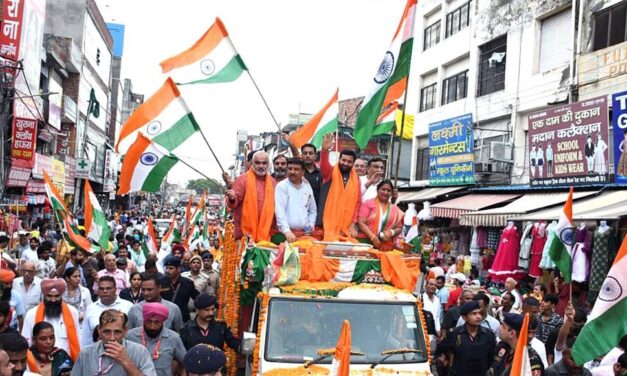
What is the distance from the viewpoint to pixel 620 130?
45.5ft

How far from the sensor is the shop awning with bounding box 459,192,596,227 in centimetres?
1561

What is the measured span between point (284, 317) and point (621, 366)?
8.82 ft

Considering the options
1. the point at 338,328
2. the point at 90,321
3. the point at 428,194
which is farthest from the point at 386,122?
Result: the point at 428,194

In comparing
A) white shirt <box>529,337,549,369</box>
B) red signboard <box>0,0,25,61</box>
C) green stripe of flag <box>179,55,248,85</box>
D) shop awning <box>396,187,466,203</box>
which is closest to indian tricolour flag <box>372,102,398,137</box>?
green stripe of flag <box>179,55,248,85</box>

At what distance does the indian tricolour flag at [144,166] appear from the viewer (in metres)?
9.18

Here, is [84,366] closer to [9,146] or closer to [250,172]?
[250,172]

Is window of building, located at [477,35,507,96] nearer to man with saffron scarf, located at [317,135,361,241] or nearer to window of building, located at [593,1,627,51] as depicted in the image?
window of building, located at [593,1,627,51]

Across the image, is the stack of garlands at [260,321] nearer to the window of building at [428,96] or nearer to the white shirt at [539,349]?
the white shirt at [539,349]

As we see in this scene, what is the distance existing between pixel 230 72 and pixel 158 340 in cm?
511

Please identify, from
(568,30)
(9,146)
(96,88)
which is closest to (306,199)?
(568,30)

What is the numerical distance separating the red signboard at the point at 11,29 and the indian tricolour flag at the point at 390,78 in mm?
Result: 16722

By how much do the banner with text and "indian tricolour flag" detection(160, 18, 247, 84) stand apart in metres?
15.2

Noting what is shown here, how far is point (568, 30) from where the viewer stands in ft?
63.7

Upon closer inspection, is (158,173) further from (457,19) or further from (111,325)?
(457,19)
